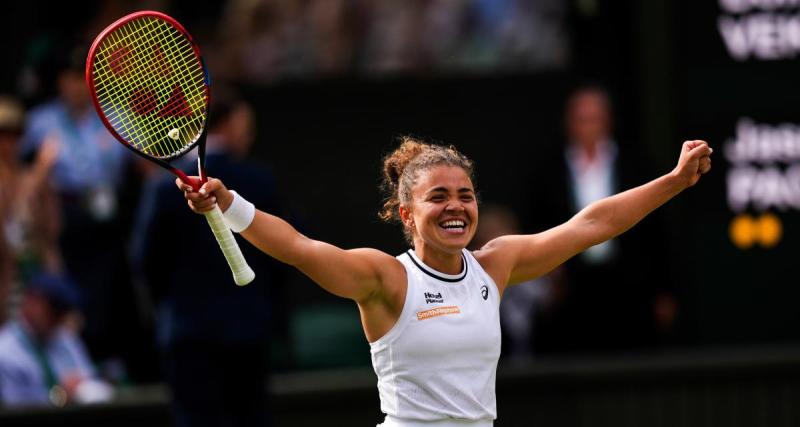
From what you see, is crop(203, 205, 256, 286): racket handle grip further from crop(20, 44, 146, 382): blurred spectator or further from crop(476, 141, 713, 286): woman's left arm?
crop(20, 44, 146, 382): blurred spectator

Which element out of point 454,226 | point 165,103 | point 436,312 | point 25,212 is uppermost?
point 165,103

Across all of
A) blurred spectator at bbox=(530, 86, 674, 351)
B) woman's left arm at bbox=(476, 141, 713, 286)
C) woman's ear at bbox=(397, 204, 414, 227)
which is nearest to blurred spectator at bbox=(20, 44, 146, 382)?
blurred spectator at bbox=(530, 86, 674, 351)

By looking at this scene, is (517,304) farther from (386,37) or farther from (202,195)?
(202,195)

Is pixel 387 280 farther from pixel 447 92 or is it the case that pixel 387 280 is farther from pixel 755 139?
pixel 447 92

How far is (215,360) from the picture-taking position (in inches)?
306

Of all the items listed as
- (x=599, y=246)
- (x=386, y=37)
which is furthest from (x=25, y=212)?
(x=599, y=246)

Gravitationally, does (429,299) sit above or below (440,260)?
below

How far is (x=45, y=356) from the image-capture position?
8891mm

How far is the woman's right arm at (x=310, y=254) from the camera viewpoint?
5.24 meters

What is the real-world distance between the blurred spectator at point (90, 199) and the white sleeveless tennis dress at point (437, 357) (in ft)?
14.3

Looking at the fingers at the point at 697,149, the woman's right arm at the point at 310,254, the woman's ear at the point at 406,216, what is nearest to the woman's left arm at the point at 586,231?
the fingers at the point at 697,149

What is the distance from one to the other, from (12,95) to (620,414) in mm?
4484

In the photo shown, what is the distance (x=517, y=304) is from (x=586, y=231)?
391 centimetres

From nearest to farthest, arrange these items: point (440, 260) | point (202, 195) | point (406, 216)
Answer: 1. point (202, 195)
2. point (440, 260)
3. point (406, 216)
